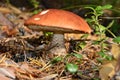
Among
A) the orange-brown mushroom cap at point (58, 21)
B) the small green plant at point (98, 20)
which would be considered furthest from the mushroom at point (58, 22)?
the small green plant at point (98, 20)

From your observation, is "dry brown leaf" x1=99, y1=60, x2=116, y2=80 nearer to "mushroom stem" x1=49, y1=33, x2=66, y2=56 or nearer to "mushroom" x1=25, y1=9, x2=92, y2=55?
"mushroom" x1=25, y1=9, x2=92, y2=55

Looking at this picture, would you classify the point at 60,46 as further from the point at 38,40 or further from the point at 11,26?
the point at 11,26

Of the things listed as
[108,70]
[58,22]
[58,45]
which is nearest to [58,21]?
[58,22]

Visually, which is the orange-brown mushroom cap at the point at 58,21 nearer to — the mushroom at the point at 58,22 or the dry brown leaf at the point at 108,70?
the mushroom at the point at 58,22

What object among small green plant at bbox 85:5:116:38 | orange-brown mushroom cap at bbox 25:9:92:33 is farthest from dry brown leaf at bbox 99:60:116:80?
small green plant at bbox 85:5:116:38

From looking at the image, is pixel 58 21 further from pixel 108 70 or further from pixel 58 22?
pixel 108 70

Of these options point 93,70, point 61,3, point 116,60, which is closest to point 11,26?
point 61,3
